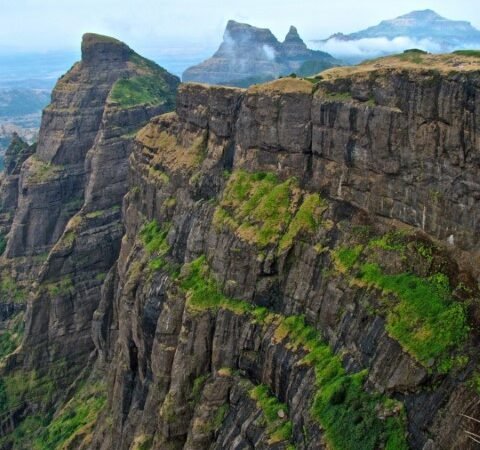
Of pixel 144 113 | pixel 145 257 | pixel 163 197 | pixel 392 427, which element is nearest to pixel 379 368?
pixel 392 427

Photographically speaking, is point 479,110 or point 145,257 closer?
point 479,110

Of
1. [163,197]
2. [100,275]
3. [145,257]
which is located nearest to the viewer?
[145,257]

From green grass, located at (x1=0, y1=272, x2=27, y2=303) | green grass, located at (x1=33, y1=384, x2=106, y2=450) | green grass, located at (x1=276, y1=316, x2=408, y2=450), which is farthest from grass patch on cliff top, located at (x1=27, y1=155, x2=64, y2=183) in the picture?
green grass, located at (x1=276, y1=316, x2=408, y2=450)

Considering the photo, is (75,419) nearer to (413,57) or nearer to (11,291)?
(11,291)

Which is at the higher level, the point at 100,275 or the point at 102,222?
the point at 102,222

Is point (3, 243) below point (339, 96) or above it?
below

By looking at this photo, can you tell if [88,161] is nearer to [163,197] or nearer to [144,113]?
[144,113]

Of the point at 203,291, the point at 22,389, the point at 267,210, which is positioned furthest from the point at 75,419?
the point at 267,210
